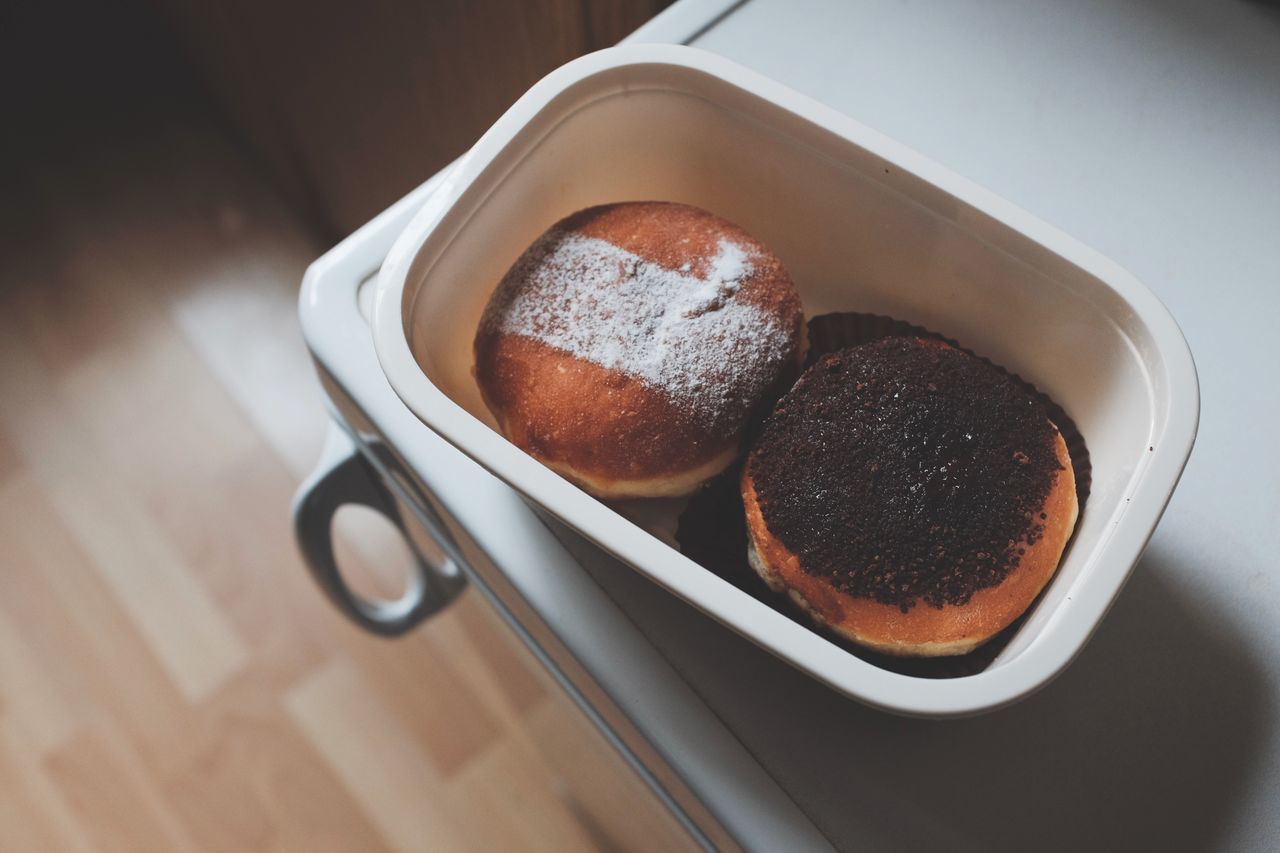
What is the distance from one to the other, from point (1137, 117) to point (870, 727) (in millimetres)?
382

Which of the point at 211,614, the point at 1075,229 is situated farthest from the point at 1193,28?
the point at 211,614

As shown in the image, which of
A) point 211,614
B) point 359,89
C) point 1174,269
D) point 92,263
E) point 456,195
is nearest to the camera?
point 456,195

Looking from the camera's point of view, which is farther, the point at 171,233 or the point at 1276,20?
the point at 171,233

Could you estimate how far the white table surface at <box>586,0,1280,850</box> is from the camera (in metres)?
0.43

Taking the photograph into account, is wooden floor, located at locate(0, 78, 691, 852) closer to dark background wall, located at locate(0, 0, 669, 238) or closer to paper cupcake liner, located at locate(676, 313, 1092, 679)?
dark background wall, located at locate(0, 0, 669, 238)

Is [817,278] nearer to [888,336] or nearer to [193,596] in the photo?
[888,336]

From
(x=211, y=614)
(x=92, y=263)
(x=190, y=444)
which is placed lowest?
(x=211, y=614)

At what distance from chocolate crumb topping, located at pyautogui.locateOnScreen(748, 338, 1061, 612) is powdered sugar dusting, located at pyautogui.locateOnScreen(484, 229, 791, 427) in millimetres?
29

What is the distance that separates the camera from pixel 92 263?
1325 mm

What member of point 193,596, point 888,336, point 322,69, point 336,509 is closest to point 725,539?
point 888,336

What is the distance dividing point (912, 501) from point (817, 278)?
0.16m

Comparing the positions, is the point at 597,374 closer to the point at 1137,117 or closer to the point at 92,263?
the point at 1137,117

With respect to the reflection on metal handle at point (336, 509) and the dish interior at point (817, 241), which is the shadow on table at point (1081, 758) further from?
the reflection on metal handle at point (336, 509)

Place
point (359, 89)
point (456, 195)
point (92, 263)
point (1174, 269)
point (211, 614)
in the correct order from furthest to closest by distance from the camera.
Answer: point (92, 263) < point (211, 614) < point (359, 89) < point (1174, 269) < point (456, 195)
